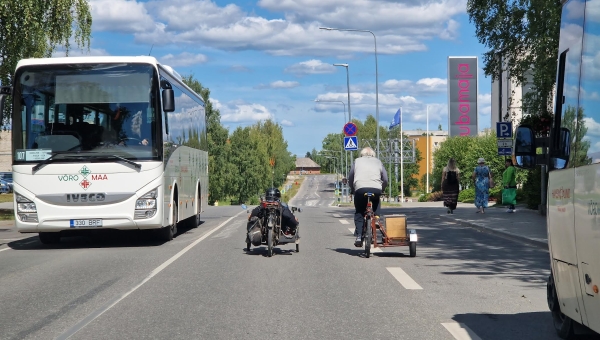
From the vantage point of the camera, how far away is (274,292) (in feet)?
32.5

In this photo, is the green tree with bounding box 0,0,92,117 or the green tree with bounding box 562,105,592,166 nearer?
the green tree with bounding box 562,105,592,166

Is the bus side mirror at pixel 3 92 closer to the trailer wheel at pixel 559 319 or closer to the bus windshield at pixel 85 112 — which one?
the bus windshield at pixel 85 112

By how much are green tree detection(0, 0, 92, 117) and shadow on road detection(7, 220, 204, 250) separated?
302 inches

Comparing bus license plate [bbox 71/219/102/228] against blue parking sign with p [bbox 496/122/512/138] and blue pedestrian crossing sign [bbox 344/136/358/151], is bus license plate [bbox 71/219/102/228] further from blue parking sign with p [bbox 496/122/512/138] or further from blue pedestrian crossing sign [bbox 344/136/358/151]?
blue pedestrian crossing sign [bbox 344/136/358/151]

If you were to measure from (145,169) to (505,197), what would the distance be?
1523cm

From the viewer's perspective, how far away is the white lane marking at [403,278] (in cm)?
1042

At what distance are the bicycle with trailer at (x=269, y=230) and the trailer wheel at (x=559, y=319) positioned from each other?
24.7ft

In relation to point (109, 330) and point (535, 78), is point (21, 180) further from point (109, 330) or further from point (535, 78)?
point (535, 78)

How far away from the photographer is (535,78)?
24.4m

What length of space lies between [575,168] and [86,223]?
11668 millimetres

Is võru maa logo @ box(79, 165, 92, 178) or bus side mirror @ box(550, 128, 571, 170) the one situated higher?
bus side mirror @ box(550, 128, 571, 170)

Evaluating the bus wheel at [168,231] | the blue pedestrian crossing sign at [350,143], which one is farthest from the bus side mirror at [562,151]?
the blue pedestrian crossing sign at [350,143]

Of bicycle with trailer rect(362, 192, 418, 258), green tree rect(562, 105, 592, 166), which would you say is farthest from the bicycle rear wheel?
green tree rect(562, 105, 592, 166)

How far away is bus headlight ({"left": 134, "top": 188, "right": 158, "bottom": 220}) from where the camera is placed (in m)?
16.0
